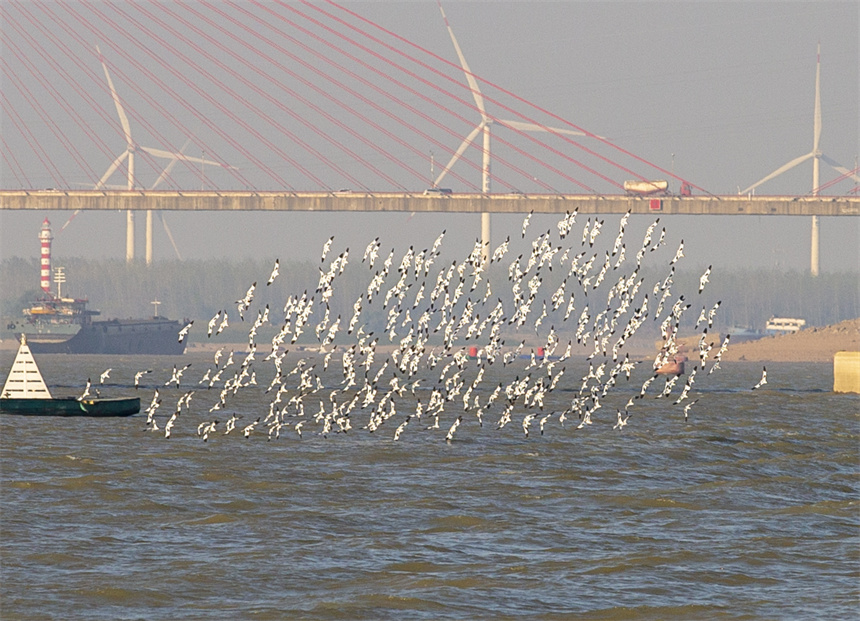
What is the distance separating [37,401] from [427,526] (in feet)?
134

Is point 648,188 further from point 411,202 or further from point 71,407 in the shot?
point 71,407

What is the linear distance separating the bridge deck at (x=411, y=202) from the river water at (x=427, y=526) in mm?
114061

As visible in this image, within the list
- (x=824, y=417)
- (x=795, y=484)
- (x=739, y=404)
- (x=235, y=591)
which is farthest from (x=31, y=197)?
(x=235, y=591)

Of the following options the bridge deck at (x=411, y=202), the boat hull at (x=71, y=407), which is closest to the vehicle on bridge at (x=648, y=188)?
the bridge deck at (x=411, y=202)

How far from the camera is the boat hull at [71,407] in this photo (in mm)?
69375

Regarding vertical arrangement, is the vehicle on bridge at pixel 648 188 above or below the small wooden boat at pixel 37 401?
above

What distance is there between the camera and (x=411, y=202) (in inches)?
6978

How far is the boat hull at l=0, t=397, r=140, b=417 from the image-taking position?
228 feet

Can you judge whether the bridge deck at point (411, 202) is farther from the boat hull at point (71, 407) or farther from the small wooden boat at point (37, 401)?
the boat hull at point (71, 407)

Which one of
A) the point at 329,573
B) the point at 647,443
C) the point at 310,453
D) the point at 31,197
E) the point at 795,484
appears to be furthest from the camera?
the point at 31,197

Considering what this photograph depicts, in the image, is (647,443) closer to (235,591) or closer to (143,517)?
(143,517)

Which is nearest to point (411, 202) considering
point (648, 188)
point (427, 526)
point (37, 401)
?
point (648, 188)

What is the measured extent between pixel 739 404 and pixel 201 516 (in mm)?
57173

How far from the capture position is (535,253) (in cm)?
4791
